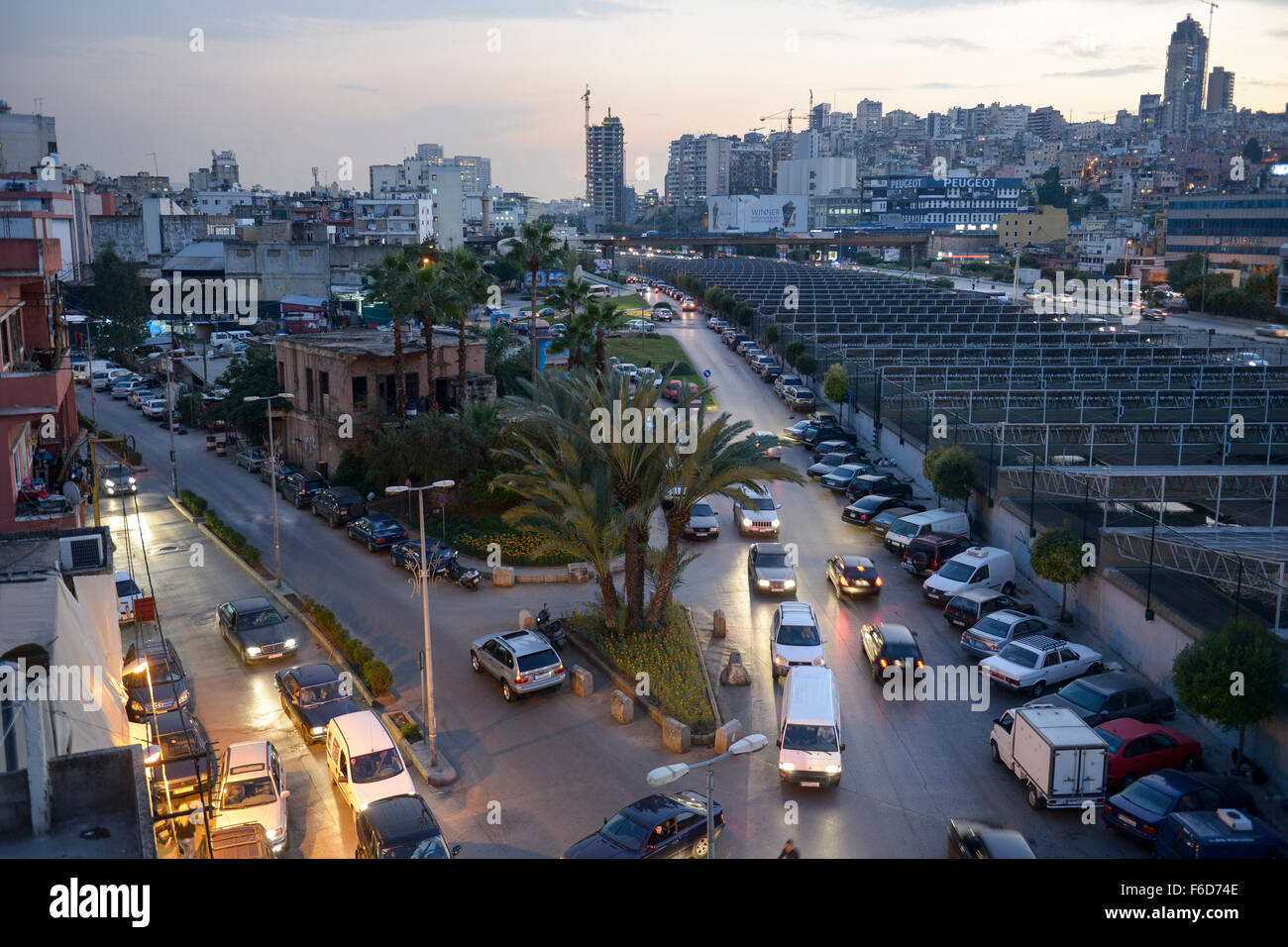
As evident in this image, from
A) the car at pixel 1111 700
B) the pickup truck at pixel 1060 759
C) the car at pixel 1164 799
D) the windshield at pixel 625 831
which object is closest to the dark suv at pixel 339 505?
the windshield at pixel 625 831

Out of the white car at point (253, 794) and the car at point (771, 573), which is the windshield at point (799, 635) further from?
the white car at point (253, 794)

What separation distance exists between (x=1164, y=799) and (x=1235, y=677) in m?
2.54

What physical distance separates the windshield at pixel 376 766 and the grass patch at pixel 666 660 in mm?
5285

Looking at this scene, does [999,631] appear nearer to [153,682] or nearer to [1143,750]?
[1143,750]

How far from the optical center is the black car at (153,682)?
1931 centimetres

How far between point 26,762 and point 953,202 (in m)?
197

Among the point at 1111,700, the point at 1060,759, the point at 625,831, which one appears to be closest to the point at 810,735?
the point at 1060,759

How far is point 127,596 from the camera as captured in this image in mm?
26531

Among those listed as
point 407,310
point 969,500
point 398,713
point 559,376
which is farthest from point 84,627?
point 969,500

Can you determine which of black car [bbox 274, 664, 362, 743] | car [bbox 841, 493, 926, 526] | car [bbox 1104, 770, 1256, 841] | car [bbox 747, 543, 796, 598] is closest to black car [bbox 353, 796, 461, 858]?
black car [bbox 274, 664, 362, 743]

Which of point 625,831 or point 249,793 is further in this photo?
point 249,793

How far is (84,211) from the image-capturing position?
91.8m

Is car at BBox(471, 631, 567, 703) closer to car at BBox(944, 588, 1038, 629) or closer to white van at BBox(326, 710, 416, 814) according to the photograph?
white van at BBox(326, 710, 416, 814)

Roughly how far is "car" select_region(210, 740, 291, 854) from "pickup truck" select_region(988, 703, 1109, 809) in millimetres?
11934
